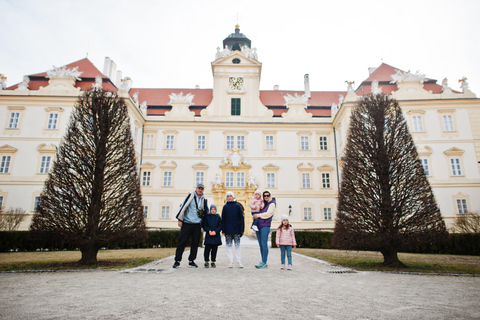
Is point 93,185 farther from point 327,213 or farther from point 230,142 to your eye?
point 327,213

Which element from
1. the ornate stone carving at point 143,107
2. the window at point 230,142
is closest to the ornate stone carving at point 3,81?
the ornate stone carving at point 143,107

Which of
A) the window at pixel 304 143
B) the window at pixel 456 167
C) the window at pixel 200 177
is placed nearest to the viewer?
the window at pixel 456 167

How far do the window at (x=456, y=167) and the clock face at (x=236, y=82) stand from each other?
18.8 meters

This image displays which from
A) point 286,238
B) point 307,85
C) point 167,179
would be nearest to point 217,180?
point 167,179

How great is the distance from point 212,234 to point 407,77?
25384 millimetres

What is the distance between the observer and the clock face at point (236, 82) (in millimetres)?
29734

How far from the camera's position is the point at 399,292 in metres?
5.21

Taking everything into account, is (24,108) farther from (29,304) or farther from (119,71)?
(29,304)

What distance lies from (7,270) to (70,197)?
2.24 m

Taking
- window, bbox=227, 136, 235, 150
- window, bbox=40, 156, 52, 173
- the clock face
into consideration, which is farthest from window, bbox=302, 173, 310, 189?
window, bbox=40, 156, 52, 173

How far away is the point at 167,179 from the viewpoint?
27906mm

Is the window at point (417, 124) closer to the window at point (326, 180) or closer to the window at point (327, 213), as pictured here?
the window at point (326, 180)

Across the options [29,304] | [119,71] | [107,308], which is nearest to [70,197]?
[29,304]

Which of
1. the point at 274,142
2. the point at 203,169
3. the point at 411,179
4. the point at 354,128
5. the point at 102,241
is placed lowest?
the point at 102,241
